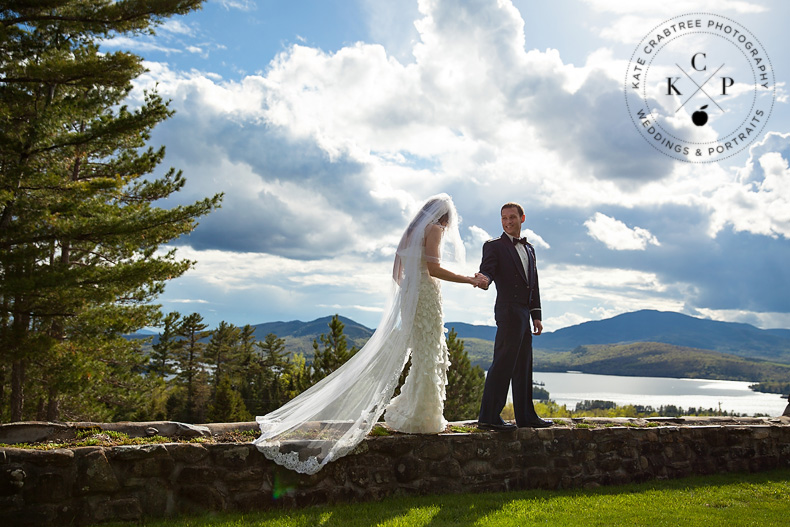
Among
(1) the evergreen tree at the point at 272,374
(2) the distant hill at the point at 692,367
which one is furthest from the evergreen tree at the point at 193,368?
(2) the distant hill at the point at 692,367

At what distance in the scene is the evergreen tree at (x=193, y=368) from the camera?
4612 cm

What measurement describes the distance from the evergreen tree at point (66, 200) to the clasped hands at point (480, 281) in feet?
35.7

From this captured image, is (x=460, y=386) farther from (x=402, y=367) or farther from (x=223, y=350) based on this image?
(x=223, y=350)

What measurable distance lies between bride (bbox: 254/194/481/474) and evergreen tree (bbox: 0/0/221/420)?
33.4 feet

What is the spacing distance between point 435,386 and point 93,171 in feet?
55.2

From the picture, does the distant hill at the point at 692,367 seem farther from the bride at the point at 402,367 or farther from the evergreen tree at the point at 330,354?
the bride at the point at 402,367

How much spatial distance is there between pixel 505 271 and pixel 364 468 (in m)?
2.63

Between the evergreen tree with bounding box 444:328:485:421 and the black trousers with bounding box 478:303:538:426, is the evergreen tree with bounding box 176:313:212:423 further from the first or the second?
the black trousers with bounding box 478:303:538:426

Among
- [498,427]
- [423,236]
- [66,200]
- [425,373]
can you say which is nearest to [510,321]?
[498,427]

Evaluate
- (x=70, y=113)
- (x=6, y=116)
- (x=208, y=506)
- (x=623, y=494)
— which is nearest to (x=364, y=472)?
(x=208, y=506)

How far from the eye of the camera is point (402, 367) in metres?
5.41

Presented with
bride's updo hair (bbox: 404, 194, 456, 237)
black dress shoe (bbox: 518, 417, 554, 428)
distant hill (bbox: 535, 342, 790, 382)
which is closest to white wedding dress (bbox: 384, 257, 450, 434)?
bride's updo hair (bbox: 404, 194, 456, 237)

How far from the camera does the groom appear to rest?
6.08m

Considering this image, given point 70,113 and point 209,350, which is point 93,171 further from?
point 209,350
